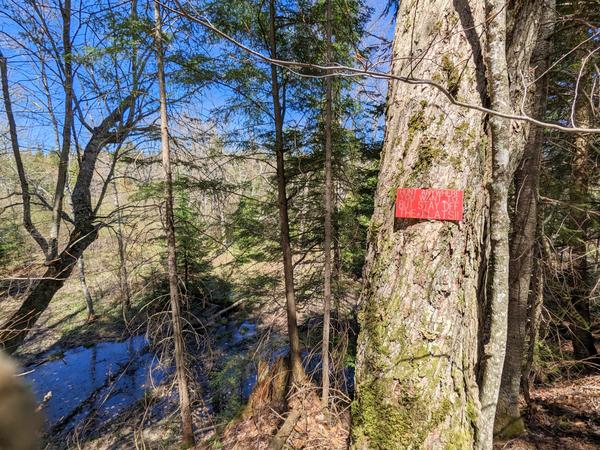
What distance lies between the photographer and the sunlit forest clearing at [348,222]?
1.49m

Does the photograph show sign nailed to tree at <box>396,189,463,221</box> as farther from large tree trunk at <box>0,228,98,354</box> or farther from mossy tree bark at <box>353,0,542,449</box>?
large tree trunk at <box>0,228,98,354</box>

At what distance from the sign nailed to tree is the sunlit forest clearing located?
12 mm

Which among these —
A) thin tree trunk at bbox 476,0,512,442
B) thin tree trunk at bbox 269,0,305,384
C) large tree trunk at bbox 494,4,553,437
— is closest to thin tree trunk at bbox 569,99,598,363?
large tree trunk at bbox 494,4,553,437

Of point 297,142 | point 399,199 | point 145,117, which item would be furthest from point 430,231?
point 145,117

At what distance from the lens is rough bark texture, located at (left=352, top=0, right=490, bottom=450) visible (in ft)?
4.70

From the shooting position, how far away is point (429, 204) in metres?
1.50

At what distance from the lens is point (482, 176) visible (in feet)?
5.17

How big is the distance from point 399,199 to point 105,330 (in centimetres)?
1257

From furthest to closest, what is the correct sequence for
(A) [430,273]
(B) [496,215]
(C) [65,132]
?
(C) [65,132], (B) [496,215], (A) [430,273]

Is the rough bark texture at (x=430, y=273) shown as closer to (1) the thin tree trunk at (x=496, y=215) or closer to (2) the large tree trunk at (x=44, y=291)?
(1) the thin tree trunk at (x=496, y=215)

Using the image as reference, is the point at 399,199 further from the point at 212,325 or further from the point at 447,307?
the point at 212,325

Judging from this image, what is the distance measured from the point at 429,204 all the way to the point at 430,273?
0.36 m

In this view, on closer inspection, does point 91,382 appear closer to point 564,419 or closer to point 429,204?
point 429,204

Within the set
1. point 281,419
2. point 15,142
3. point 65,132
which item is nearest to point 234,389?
point 281,419
